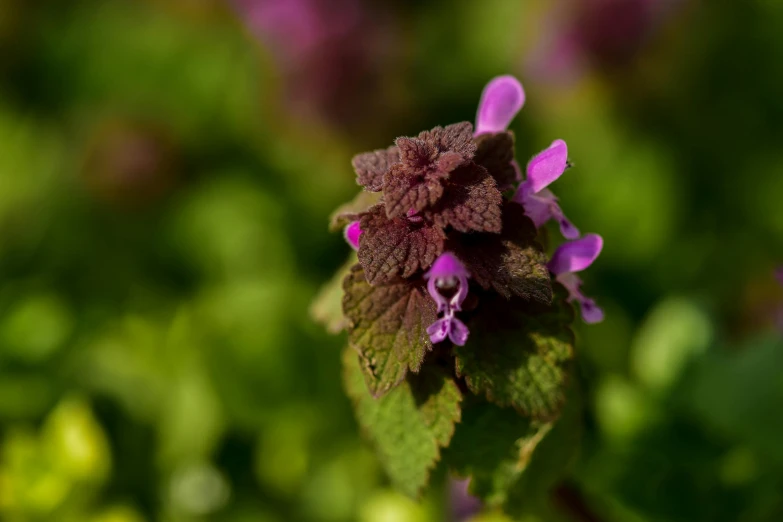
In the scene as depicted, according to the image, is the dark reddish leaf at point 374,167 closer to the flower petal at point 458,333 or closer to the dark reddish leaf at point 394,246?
the dark reddish leaf at point 394,246

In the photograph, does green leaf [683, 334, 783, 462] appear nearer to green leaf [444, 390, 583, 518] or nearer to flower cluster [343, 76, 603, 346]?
green leaf [444, 390, 583, 518]

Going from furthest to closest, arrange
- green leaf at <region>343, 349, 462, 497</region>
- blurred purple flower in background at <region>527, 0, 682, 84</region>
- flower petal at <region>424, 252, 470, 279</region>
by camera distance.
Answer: blurred purple flower in background at <region>527, 0, 682, 84</region>, green leaf at <region>343, 349, 462, 497</region>, flower petal at <region>424, 252, 470, 279</region>

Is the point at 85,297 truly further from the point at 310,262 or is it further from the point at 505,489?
the point at 505,489

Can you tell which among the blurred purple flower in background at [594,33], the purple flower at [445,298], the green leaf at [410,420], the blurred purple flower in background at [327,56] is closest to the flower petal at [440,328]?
the purple flower at [445,298]

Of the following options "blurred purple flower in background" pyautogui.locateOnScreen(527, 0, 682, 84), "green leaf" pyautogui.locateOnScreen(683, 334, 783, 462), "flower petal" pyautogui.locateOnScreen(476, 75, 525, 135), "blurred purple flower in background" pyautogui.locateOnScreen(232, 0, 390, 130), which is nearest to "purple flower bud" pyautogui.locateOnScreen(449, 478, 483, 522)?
"green leaf" pyautogui.locateOnScreen(683, 334, 783, 462)

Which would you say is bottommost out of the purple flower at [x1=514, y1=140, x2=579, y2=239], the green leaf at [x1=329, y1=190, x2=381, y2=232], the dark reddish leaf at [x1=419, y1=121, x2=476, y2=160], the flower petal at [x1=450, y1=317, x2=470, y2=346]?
the flower petal at [x1=450, y1=317, x2=470, y2=346]

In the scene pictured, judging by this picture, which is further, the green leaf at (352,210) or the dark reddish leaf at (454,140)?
the green leaf at (352,210)
